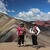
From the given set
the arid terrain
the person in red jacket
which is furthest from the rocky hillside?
the person in red jacket

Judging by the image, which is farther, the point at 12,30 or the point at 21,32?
the point at 12,30

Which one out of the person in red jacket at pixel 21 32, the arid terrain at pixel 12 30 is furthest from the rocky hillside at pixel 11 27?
the person in red jacket at pixel 21 32

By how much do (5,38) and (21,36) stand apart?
2695 millimetres

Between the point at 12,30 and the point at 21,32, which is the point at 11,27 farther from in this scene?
the point at 21,32

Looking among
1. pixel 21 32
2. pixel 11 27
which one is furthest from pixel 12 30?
pixel 21 32

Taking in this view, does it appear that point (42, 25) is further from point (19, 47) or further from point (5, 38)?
point (19, 47)

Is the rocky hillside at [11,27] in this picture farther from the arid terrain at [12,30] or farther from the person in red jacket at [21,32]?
the person in red jacket at [21,32]

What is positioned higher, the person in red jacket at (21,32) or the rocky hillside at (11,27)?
the rocky hillside at (11,27)

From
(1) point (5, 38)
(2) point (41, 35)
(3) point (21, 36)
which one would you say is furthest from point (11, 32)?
(3) point (21, 36)

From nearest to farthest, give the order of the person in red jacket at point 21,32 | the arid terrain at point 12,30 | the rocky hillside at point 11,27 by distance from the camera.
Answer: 1. the person in red jacket at point 21,32
2. the arid terrain at point 12,30
3. the rocky hillside at point 11,27

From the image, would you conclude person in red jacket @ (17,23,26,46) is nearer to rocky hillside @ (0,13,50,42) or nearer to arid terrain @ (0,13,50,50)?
arid terrain @ (0,13,50,50)

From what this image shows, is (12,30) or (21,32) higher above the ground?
(12,30)

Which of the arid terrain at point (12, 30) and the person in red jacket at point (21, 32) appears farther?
the arid terrain at point (12, 30)

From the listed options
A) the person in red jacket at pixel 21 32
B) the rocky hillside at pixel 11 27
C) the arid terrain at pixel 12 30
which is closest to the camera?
the person in red jacket at pixel 21 32
